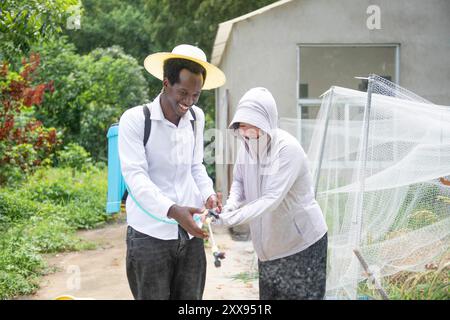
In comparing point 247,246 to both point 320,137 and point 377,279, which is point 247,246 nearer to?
point 320,137

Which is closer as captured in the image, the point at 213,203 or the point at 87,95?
the point at 213,203

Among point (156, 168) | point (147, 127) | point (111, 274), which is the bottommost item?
point (111, 274)

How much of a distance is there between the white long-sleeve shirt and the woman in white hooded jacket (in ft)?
0.93

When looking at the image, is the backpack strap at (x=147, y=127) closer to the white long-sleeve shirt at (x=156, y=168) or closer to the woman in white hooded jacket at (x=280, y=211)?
the white long-sleeve shirt at (x=156, y=168)

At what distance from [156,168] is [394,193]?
92.5 inches

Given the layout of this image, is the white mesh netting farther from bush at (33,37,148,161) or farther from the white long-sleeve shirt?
bush at (33,37,148,161)

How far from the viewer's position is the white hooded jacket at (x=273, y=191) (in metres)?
3.46

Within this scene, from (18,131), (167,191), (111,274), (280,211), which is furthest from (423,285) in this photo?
(18,131)

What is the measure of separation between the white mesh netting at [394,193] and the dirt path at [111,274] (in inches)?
57.4

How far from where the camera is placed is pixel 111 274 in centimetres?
746

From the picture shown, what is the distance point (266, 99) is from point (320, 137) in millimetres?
3021

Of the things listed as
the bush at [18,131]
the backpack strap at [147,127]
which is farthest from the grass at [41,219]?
the backpack strap at [147,127]

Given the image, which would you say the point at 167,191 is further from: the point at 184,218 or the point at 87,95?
the point at 87,95
